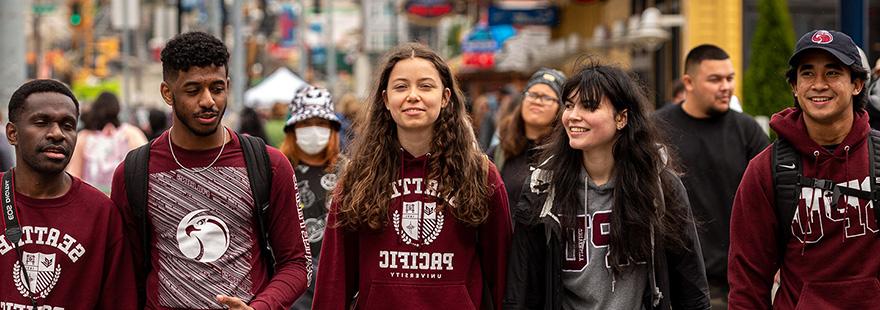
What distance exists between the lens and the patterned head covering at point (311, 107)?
7863 mm

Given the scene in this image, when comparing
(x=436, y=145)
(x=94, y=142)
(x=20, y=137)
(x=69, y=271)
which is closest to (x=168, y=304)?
(x=69, y=271)

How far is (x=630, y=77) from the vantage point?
17.7ft

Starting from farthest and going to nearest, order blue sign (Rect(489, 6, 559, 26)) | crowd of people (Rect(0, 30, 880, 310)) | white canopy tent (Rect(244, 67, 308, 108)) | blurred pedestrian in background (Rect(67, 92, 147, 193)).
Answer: blue sign (Rect(489, 6, 559, 26)) < white canopy tent (Rect(244, 67, 308, 108)) < blurred pedestrian in background (Rect(67, 92, 147, 193)) < crowd of people (Rect(0, 30, 880, 310))

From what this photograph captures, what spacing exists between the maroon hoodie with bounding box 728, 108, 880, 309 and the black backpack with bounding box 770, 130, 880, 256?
0.7 inches

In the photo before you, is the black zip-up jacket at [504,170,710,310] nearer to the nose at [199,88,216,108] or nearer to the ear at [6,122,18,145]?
the nose at [199,88,216,108]

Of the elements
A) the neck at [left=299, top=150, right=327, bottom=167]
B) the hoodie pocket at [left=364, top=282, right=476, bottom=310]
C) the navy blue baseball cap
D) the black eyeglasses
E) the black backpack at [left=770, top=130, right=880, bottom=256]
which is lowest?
the hoodie pocket at [left=364, top=282, right=476, bottom=310]

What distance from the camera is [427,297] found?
511 cm

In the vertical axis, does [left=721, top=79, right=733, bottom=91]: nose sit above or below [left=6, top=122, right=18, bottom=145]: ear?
above

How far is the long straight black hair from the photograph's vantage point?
5.04m

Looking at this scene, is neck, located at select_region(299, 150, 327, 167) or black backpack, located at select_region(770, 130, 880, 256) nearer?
black backpack, located at select_region(770, 130, 880, 256)

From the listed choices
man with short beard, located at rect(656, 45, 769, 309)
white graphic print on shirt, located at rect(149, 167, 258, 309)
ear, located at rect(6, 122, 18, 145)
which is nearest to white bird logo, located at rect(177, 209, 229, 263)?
white graphic print on shirt, located at rect(149, 167, 258, 309)

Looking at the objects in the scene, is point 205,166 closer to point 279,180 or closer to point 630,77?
point 279,180

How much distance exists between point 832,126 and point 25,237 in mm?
3006

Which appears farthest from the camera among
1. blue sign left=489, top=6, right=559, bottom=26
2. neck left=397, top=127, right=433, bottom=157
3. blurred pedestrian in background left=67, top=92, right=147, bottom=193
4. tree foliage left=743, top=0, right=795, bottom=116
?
blue sign left=489, top=6, right=559, bottom=26
